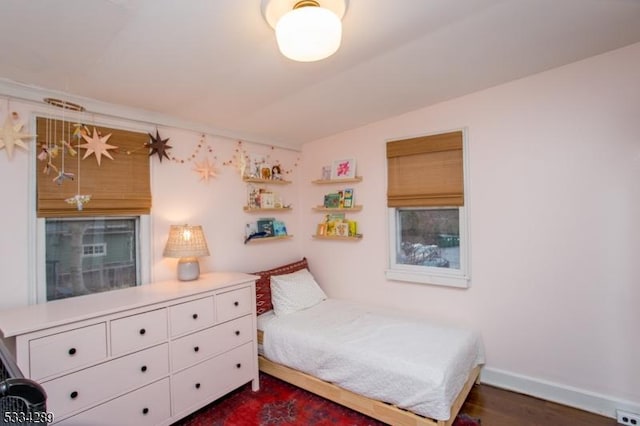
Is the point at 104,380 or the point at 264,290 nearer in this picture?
the point at 104,380

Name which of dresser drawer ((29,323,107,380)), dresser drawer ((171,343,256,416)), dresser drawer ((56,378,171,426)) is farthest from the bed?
dresser drawer ((29,323,107,380))

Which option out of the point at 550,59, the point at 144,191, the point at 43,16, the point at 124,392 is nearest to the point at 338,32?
the point at 43,16

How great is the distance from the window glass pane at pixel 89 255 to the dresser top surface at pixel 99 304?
131mm

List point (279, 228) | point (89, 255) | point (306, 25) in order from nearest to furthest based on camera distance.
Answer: point (306, 25) → point (89, 255) → point (279, 228)

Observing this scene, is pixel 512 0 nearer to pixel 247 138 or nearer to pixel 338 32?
pixel 338 32

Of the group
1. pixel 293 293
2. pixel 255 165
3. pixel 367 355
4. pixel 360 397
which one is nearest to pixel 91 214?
pixel 255 165

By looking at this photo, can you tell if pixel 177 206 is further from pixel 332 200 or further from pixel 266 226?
pixel 332 200

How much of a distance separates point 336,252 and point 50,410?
246 centimetres

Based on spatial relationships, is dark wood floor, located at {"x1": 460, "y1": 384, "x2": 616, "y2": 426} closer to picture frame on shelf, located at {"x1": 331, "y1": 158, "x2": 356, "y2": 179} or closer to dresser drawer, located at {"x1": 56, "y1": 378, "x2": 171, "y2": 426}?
dresser drawer, located at {"x1": 56, "y1": 378, "x2": 171, "y2": 426}

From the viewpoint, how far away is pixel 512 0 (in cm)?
157

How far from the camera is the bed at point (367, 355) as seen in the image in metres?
1.90

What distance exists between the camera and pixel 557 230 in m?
2.28

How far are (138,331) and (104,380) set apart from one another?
0.27m

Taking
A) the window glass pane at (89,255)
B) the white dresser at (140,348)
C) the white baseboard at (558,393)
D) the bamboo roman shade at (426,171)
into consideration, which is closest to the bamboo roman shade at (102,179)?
the window glass pane at (89,255)
